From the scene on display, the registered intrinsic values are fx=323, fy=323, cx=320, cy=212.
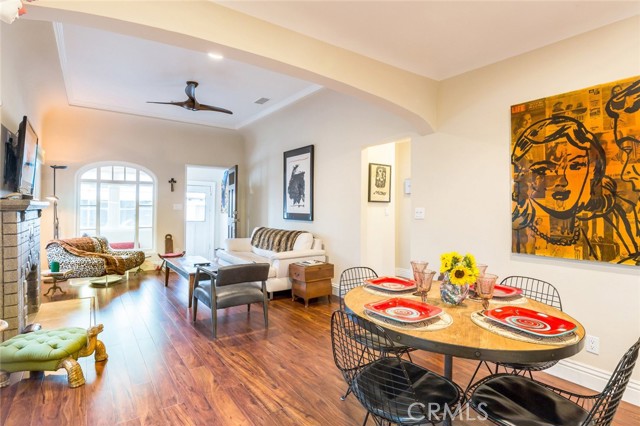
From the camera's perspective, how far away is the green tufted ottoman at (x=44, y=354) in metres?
2.38

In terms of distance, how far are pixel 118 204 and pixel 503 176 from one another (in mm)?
7125

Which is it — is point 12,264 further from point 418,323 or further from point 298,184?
point 298,184

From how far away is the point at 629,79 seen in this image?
7.63 ft

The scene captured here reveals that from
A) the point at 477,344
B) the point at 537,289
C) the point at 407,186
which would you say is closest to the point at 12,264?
the point at 477,344

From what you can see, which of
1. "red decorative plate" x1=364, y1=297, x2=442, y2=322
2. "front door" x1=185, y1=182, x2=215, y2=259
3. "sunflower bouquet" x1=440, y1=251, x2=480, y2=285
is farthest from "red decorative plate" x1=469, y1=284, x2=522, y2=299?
"front door" x1=185, y1=182, x2=215, y2=259

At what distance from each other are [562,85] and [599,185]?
88 centimetres

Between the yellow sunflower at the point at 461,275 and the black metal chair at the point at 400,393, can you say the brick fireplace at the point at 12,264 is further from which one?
the yellow sunflower at the point at 461,275

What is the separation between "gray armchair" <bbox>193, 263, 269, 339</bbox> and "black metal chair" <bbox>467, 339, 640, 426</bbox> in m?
2.41

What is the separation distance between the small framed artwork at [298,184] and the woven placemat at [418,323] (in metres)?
3.88

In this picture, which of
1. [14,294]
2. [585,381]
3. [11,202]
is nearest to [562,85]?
[585,381]

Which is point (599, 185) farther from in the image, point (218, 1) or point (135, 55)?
point (135, 55)

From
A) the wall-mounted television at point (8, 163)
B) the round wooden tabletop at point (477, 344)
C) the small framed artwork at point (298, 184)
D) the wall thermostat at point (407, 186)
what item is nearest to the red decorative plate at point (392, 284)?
the round wooden tabletop at point (477, 344)

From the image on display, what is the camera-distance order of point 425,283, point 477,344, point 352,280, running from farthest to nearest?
1. point 352,280
2. point 425,283
3. point 477,344

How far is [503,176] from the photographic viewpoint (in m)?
3.03
